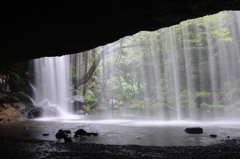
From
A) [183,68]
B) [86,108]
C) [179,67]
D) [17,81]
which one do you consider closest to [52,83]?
[17,81]

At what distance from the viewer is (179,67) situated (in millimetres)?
29797

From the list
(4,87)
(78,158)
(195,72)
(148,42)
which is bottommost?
(78,158)

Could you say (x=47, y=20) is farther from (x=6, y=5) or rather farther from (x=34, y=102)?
(x=34, y=102)

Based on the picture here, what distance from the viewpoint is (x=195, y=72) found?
28.4 m

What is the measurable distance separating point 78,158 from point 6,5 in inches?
120

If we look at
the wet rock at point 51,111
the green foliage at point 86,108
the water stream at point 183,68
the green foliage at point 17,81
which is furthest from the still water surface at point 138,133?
the green foliage at point 86,108

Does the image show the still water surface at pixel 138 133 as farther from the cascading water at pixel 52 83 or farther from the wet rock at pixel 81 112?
the wet rock at pixel 81 112

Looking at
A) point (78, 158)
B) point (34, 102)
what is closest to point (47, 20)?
point (78, 158)

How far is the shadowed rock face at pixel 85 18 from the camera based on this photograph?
3852 mm

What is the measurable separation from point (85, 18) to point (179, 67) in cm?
2705

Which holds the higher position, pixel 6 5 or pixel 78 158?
pixel 6 5

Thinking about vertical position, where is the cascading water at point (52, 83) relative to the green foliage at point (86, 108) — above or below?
above

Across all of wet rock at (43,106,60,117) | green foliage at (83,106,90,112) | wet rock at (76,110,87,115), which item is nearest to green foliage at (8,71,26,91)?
wet rock at (43,106,60,117)

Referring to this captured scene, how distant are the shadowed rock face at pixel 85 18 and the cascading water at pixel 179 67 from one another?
14.4 m
